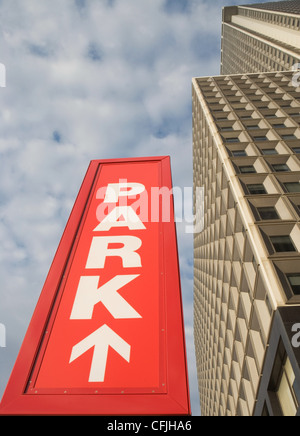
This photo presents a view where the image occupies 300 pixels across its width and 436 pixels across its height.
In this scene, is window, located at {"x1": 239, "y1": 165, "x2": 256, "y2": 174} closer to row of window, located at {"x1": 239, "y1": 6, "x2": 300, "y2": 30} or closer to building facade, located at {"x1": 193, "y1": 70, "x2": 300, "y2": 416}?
building facade, located at {"x1": 193, "y1": 70, "x2": 300, "y2": 416}

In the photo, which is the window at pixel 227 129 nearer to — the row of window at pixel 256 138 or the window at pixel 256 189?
the row of window at pixel 256 138

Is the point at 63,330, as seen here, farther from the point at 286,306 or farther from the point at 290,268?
the point at 290,268

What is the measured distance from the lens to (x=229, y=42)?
6117 inches

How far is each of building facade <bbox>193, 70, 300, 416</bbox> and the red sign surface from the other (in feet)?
26.2

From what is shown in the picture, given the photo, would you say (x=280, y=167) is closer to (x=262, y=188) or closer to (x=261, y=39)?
(x=262, y=188)

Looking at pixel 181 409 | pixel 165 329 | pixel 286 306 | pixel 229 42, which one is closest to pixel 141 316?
pixel 165 329

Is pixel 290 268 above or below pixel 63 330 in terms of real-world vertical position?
below

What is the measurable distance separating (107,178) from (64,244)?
2.83 metres

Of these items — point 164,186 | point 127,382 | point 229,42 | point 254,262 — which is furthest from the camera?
point 229,42

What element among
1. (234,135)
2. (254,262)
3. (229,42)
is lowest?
(254,262)

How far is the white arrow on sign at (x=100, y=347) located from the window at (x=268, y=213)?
1470 centimetres

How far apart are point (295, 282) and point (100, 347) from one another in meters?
11.6

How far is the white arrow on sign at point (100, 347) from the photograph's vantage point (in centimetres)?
439

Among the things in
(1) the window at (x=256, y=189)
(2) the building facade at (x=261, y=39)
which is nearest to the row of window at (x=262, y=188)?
(1) the window at (x=256, y=189)
